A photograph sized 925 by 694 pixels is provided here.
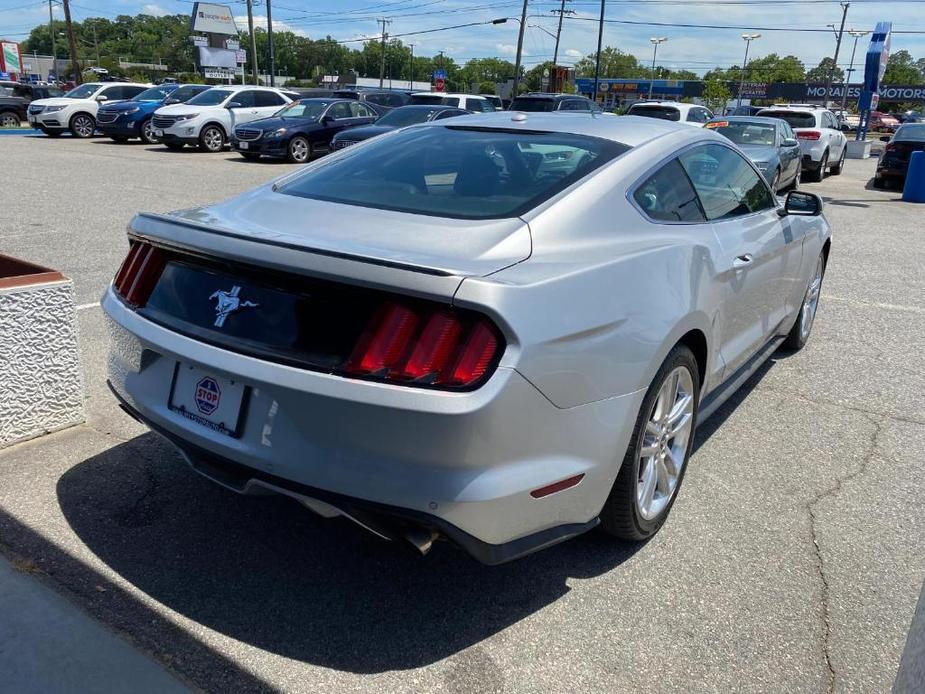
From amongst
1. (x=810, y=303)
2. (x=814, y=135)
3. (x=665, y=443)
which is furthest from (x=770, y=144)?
(x=665, y=443)

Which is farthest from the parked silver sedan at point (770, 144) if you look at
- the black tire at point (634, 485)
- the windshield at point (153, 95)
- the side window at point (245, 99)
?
the windshield at point (153, 95)

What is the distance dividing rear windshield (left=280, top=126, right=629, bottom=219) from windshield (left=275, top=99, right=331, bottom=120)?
16.6m

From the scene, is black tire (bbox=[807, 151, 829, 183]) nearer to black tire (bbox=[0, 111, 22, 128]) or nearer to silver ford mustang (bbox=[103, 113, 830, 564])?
silver ford mustang (bbox=[103, 113, 830, 564])

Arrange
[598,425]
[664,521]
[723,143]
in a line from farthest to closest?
[723,143], [664,521], [598,425]

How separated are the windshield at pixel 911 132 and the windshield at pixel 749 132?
17.6 feet

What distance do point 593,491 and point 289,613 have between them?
1092 millimetres

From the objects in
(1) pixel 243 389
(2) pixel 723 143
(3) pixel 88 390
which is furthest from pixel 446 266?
(3) pixel 88 390

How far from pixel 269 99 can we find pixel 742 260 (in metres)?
20.9

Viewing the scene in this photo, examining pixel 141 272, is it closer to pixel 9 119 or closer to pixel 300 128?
pixel 300 128

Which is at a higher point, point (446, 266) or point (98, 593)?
point (446, 266)

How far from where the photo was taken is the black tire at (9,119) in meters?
30.6

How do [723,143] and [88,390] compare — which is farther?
[88,390]

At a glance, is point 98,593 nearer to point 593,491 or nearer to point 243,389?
point 243,389

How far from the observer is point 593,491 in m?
2.62
